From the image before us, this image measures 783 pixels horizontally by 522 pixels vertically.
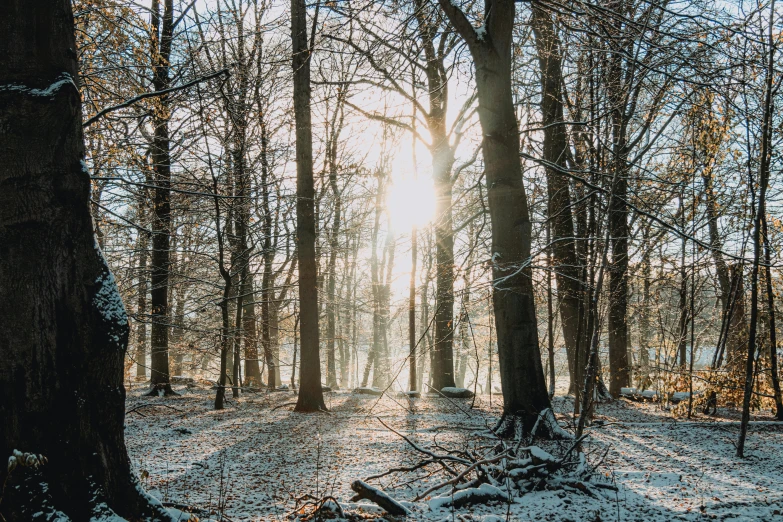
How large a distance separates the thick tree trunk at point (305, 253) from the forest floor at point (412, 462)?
0.69 metres

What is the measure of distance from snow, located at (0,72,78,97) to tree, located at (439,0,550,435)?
471cm

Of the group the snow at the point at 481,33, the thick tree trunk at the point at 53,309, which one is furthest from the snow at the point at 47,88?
the snow at the point at 481,33

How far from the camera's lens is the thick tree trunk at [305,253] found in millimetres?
10445

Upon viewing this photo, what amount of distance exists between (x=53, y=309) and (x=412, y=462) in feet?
13.7

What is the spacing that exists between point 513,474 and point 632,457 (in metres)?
2.33

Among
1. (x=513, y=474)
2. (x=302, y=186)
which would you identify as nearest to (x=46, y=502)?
(x=513, y=474)

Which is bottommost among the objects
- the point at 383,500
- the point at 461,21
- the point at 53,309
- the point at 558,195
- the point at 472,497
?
the point at 472,497

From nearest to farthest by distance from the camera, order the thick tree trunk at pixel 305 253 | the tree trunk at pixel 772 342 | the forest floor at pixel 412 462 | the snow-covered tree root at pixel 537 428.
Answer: the forest floor at pixel 412 462, the snow-covered tree root at pixel 537 428, the tree trunk at pixel 772 342, the thick tree trunk at pixel 305 253

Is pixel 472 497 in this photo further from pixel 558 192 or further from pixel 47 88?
pixel 558 192

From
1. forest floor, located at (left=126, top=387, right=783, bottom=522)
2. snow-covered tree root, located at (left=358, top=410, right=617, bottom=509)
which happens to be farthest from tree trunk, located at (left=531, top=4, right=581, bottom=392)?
snow-covered tree root, located at (left=358, top=410, right=617, bottom=509)

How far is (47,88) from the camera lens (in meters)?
2.98

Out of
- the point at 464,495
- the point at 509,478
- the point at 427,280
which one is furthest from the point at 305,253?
the point at 464,495

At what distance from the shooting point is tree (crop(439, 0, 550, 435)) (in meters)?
6.21

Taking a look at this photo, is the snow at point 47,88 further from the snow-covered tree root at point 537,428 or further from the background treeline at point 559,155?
the snow-covered tree root at point 537,428
